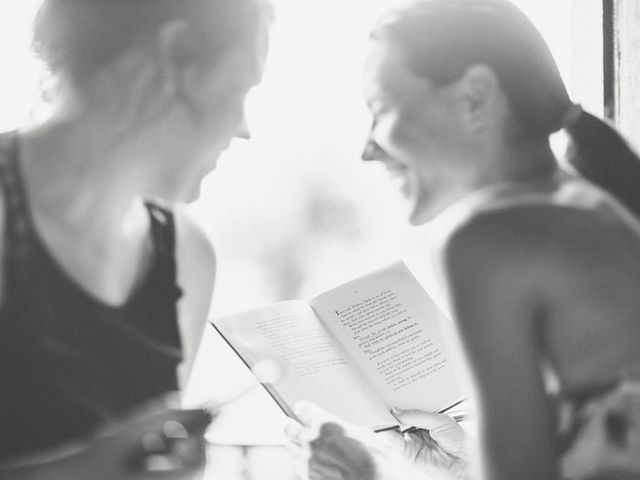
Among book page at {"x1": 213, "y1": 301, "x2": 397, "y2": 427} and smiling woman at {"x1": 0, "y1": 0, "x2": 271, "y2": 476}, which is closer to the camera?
smiling woman at {"x1": 0, "y1": 0, "x2": 271, "y2": 476}

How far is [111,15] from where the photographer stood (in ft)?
2.77

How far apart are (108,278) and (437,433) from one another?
1.75 ft

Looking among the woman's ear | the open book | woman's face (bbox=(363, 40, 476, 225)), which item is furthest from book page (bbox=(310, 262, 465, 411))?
the woman's ear

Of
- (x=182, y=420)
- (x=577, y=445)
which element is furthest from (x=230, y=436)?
(x=577, y=445)

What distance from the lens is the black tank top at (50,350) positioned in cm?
79

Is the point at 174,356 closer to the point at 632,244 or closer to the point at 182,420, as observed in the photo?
the point at 182,420

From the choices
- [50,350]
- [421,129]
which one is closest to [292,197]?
[421,129]

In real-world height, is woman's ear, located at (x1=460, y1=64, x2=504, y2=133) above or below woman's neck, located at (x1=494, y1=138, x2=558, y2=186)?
Result: above

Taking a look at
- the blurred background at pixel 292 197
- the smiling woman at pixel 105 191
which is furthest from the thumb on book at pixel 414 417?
the smiling woman at pixel 105 191

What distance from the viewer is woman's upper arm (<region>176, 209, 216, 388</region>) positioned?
95cm

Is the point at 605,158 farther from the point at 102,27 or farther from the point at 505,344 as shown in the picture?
the point at 102,27

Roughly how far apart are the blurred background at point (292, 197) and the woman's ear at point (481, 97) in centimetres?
45

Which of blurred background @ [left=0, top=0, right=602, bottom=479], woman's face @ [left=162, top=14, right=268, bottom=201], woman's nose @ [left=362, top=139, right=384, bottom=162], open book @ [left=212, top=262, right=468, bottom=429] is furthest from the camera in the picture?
blurred background @ [left=0, top=0, right=602, bottom=479]

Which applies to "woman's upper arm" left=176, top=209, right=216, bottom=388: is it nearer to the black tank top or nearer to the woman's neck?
the black tank top
